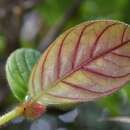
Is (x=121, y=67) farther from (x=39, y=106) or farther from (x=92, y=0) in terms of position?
(x=92, y=0)

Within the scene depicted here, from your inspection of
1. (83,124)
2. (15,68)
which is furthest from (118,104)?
(15,68)

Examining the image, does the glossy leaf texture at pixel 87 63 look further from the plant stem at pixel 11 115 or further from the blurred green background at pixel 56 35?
the blurred green background at pixel 56 35

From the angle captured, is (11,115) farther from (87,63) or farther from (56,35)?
(56,35)

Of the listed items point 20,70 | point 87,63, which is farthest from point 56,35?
point 87,63

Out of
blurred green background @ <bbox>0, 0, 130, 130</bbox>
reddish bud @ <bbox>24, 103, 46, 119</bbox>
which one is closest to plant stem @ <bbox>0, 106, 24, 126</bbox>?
reddish bud @ <bbox>24, 103, 46, 119</bbox>

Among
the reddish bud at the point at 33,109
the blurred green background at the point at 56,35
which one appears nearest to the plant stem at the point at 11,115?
the reddish bud at the point at 33,109

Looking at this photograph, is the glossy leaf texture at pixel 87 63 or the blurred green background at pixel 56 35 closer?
the glossy leaf texture at pixel 87 63
